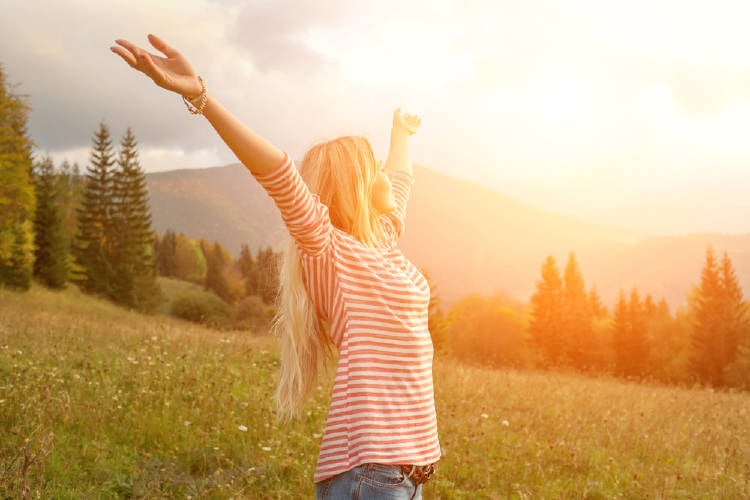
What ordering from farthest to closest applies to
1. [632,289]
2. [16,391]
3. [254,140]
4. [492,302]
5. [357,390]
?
1. [492,302]
2. [632,289]
3. [16,391]
4. [357,390]
5. [254,140]

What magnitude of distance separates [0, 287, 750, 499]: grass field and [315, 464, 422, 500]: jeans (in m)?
2.51

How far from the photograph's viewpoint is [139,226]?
58062 mm

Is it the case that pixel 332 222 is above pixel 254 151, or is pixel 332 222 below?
below

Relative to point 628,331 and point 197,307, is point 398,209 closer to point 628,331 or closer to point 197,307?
point 628,331

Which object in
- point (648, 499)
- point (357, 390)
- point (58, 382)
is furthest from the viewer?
point (58, 382)

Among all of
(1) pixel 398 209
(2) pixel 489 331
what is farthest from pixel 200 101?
(2) pixel 489 331

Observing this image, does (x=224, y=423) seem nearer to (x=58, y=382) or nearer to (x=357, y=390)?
(x=58, y=382)

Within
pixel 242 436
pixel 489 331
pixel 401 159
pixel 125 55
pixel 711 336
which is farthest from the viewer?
pixel 489 331

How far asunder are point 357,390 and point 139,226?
196 ft

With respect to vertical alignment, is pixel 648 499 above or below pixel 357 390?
below

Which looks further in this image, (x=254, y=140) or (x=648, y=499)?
(x=648, y=499)

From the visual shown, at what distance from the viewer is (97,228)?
185ft

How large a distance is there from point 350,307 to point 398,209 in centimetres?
100

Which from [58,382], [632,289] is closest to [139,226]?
[632,289]
